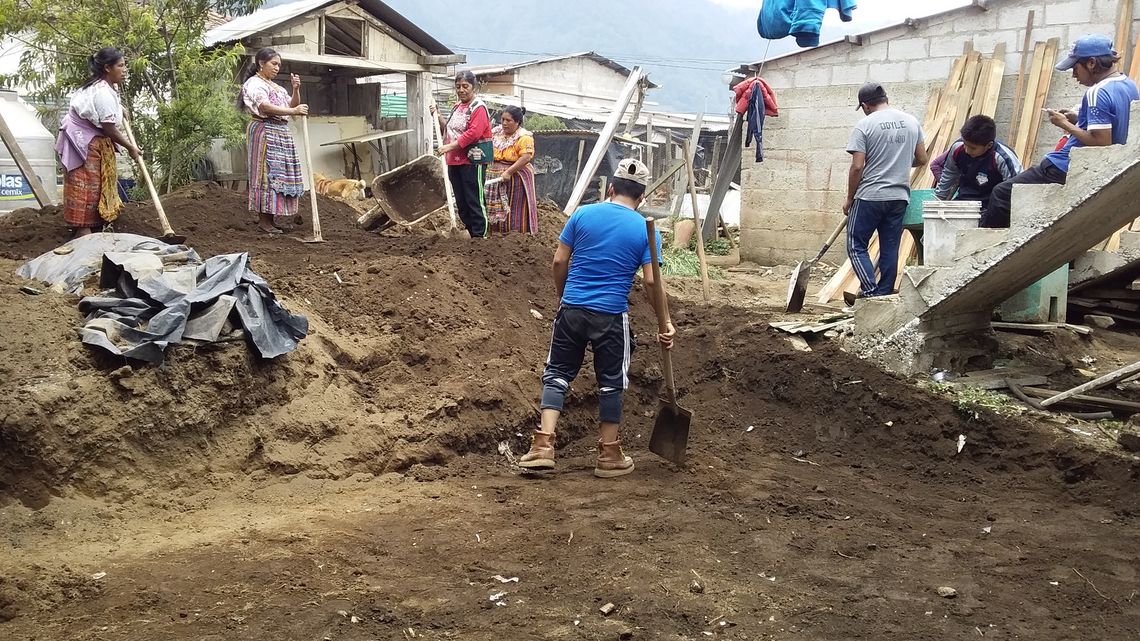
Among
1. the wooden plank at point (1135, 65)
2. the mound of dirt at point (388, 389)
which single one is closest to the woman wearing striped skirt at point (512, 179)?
the mound of dirt at point (388, 389)

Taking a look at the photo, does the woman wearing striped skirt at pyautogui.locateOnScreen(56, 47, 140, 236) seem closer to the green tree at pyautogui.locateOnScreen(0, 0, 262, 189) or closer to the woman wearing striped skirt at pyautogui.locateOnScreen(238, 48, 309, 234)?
the woman wearing striped skirt at pyautogui.locateOnScreen(238, 48, 309, 234)

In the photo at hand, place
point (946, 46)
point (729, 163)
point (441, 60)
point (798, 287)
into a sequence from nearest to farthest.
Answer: point (798, 287) < point (946, 46) < point (729, 163) < point (441, 60)

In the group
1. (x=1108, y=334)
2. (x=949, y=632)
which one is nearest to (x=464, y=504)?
(x=949, y=632)

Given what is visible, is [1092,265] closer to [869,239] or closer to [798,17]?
[869,239]

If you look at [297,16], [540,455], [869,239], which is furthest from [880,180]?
[297,16]

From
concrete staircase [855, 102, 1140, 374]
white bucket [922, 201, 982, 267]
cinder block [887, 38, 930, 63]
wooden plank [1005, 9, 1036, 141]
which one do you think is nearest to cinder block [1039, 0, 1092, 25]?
wooden plank [1005, 9, 1036, 141]

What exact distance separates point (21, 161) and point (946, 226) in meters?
7.17

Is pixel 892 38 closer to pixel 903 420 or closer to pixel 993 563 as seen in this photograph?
pixel 903 420

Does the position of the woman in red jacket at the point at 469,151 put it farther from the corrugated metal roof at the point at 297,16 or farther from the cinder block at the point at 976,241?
the corrugated metal roof at the point at 297,16

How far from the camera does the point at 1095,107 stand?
5.54 m

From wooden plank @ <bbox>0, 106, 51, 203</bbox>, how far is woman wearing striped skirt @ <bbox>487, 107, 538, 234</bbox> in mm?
3893

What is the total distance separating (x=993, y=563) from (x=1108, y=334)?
14.1 feet

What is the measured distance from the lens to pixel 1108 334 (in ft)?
23.6

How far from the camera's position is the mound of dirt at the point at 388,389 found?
4.25 metres
